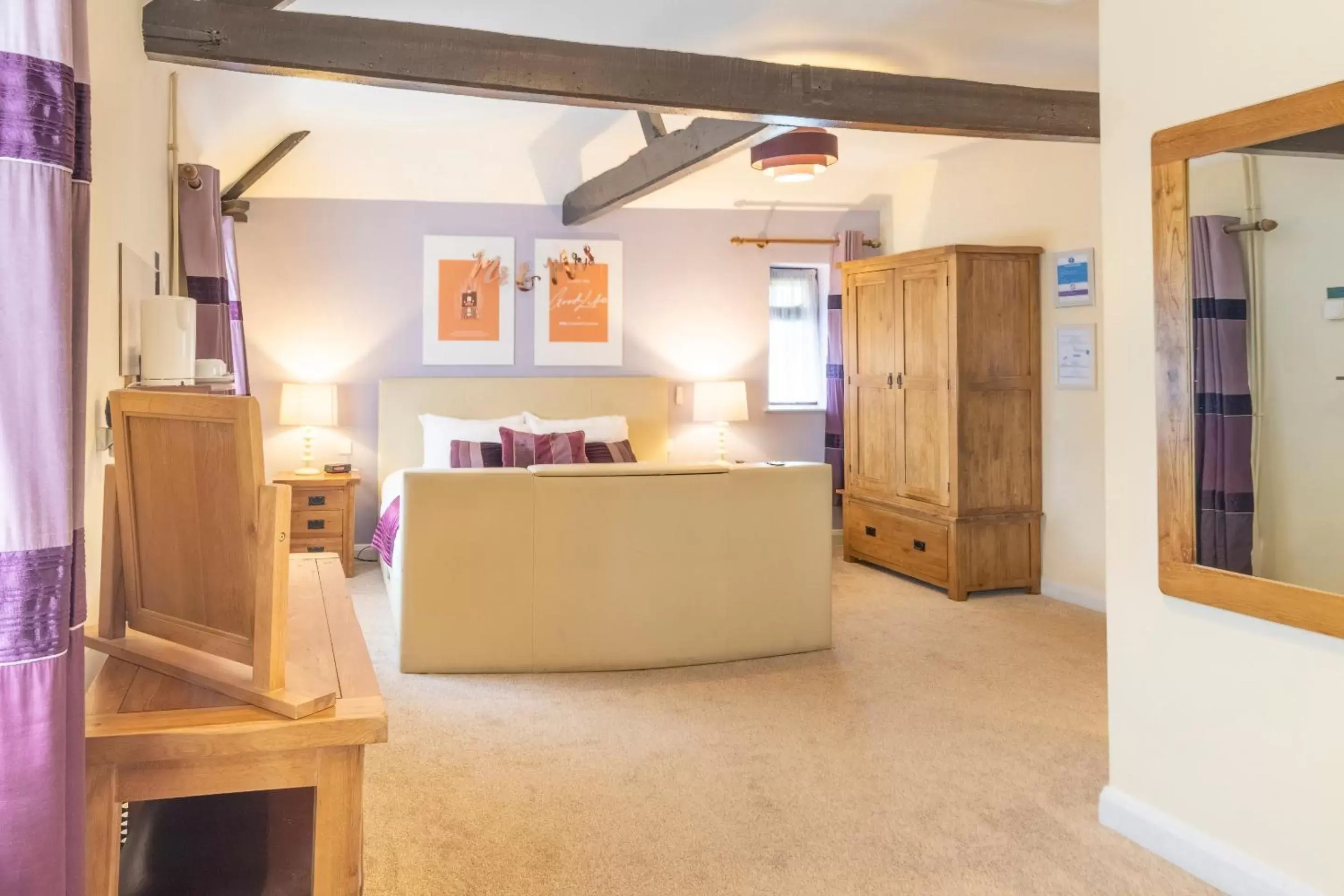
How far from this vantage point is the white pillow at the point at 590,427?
6055 mm

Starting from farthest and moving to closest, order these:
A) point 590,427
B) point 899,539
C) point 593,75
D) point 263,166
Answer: point 590,427 < point 899,539 < point 263,166 < point 593,75

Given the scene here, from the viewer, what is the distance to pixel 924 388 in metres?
5.36

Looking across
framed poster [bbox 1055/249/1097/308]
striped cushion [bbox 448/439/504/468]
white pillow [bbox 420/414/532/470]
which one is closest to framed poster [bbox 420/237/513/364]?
white pillow [bbox 420/414/532/470]

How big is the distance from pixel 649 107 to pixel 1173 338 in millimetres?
1856

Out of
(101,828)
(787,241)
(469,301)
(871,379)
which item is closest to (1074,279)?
(871,379)

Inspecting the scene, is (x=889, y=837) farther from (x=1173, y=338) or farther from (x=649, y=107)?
(x=649, y=107)

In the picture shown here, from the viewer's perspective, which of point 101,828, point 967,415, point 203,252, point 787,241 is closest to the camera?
point 101,828

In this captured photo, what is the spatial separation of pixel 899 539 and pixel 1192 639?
3277mm

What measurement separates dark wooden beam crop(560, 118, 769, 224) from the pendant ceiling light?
1.62 ft

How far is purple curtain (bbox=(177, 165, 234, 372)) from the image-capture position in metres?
3.49

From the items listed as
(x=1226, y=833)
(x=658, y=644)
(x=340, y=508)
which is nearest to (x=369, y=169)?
(x=340, y=508)

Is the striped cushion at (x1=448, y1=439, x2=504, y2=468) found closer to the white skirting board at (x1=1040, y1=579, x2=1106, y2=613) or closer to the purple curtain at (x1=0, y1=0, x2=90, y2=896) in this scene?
the white skirting board at (x1=1040, y1=579, x2=1106, y2=613)

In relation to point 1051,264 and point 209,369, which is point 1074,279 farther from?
point 209,369

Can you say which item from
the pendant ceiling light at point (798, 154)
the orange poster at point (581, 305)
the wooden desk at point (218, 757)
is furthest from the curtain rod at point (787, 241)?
the wooden desk at point (218, 757)
